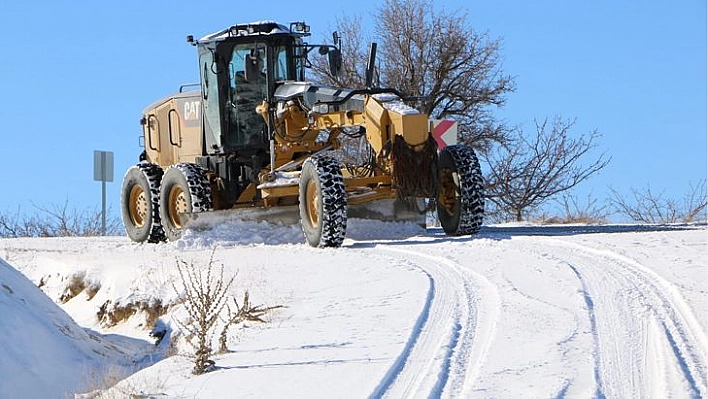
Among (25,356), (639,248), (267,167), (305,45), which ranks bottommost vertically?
(25,356)

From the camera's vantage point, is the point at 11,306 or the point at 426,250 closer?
the point at 11,306

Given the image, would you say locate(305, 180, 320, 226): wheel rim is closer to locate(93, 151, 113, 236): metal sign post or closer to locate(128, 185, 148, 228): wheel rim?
locate(128, 185, 148, 228): wheel rim

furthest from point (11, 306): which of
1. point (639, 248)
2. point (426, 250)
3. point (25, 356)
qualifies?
point (639, 248)

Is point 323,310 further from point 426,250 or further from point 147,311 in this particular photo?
point 147,311

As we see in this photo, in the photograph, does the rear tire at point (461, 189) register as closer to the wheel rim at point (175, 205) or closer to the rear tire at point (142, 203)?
the wheel rim at point (175, 205)

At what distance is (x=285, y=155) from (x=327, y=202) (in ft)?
9.75

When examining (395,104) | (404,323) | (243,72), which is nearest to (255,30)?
(243,72)

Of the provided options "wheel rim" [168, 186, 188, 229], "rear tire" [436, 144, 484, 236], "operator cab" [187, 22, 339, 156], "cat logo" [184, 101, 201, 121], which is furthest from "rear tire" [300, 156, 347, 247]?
"cat logo" [184, 101, 201, 121]

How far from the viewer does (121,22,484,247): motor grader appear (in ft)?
48.1

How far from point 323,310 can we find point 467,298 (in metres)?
1.15

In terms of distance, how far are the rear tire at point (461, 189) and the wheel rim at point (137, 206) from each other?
5977 mm

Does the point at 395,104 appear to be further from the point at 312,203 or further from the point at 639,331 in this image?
the point at 639,331

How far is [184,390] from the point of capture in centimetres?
750

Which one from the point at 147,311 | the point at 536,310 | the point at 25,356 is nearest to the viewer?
the point at 536,310
